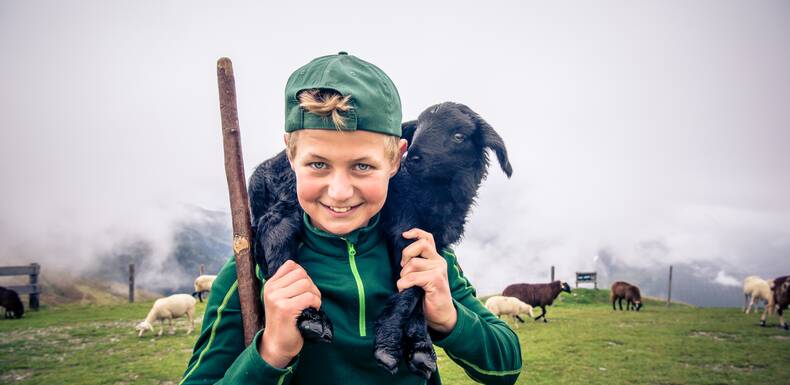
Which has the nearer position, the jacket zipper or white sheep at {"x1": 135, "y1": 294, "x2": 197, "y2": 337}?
the jacket zipper

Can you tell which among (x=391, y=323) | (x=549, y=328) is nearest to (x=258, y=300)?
(x=391, y=323)

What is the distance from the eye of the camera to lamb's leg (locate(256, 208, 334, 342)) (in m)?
1.30

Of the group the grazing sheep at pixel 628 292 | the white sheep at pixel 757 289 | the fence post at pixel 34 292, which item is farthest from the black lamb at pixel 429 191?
the fence post at pixel 34 292

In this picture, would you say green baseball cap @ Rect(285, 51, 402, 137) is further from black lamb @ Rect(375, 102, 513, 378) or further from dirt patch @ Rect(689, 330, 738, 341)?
dirt patch @ Rect(689, 330, 738, 341)

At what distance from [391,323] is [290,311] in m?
0.32

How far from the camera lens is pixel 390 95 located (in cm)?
145

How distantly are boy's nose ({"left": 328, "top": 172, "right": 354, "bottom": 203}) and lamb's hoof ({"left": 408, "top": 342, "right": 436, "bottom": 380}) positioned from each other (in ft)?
1.72

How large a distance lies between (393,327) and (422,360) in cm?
13

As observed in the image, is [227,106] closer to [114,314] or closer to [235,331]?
[235,331]

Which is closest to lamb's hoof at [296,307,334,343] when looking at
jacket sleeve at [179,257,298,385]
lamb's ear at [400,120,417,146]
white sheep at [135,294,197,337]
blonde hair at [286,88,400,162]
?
jacket sleeve at [179,257,298,385]

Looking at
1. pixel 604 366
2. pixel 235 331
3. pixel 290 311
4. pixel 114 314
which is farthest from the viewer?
pixel 114 314

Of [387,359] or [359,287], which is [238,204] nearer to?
[359,287]

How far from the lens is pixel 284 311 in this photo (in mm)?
1295

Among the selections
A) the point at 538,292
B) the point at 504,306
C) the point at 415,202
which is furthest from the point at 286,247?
the point at 538,292
